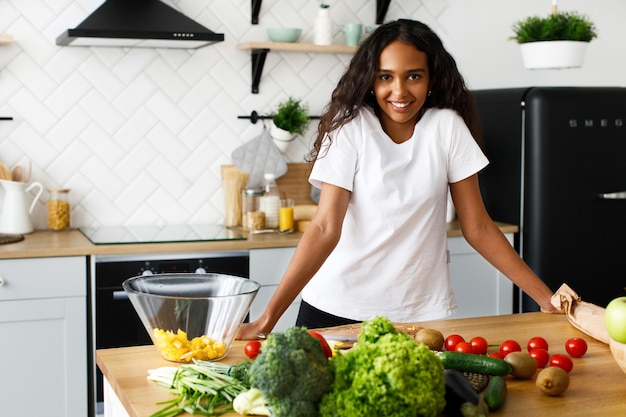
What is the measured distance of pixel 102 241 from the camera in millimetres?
3377

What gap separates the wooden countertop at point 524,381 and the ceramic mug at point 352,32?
82.5 inches

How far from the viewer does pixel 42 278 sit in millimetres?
3203

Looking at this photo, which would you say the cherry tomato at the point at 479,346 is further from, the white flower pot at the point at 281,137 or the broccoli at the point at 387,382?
the white flower pot at the point at 281,137

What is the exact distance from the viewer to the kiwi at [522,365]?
172 centimetres

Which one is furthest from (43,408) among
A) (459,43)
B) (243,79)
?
(459,43)

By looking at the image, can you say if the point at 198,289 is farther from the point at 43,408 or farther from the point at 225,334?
A: the point at 43,408

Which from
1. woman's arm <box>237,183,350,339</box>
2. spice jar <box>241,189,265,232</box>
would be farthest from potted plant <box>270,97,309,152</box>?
woman's arm <box>237,183,350,339</box>

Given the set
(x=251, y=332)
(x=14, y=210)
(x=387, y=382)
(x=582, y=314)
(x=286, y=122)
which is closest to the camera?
(x=387, y=382)

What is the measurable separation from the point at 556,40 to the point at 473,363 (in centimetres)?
242

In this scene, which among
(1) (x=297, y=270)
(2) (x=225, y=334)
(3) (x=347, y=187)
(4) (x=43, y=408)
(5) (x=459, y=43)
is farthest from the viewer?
(5) (x=459, y=43)

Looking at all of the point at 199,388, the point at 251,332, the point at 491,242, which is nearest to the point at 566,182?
the point at 491,242

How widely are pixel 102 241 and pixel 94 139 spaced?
0.61 metres

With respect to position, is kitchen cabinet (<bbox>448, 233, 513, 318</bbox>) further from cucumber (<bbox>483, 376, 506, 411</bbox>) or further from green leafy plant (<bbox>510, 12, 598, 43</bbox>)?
cucumber (<bbox>483, 376, 506, 411</bbox>)

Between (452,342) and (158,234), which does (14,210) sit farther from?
(452,342)
